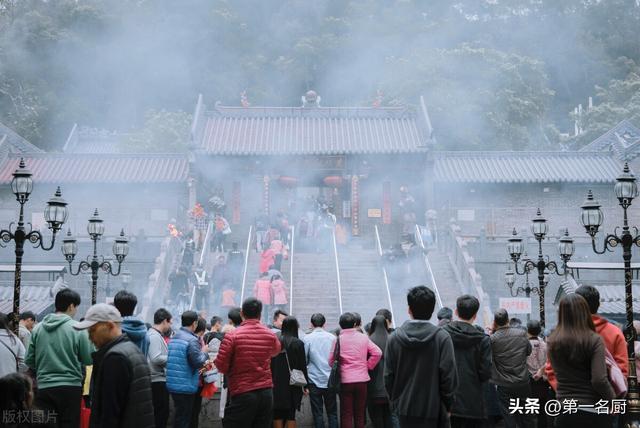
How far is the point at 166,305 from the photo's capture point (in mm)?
19250

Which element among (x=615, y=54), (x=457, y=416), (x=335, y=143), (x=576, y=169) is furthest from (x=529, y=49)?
(x=457, y=416)

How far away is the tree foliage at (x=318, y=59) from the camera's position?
129ft

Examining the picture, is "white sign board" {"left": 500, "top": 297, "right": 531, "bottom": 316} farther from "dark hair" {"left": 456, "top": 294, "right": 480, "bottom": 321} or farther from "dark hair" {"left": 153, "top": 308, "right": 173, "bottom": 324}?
"dark hair" {"left": 456, "top": 294, "right": 480, "bottom": 321}

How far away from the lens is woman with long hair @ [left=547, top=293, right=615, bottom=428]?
4688 millimetres

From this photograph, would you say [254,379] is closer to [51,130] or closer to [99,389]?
[99,389]

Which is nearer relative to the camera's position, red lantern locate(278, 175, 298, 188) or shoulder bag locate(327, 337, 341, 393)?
shoulder bag locate(327, 337, 341, 393)

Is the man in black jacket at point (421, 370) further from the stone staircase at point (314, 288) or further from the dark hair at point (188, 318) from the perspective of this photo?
the stone staircase at point (314, 288)

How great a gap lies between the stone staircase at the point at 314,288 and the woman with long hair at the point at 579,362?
13762 millimetres

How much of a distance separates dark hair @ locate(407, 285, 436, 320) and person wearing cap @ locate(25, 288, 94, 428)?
119 inches

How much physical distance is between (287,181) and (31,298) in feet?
40.6

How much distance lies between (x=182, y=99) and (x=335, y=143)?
63.5 feet

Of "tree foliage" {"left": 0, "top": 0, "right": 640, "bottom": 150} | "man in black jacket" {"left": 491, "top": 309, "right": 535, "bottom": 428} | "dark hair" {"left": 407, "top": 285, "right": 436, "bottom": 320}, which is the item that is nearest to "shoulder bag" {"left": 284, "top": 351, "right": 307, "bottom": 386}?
"man in black jacket" {"left": 491, "top": 309, "right": 535, "bottom": 428}

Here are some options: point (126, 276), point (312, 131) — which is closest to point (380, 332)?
point (126, 276)

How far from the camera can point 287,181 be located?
2789cm
